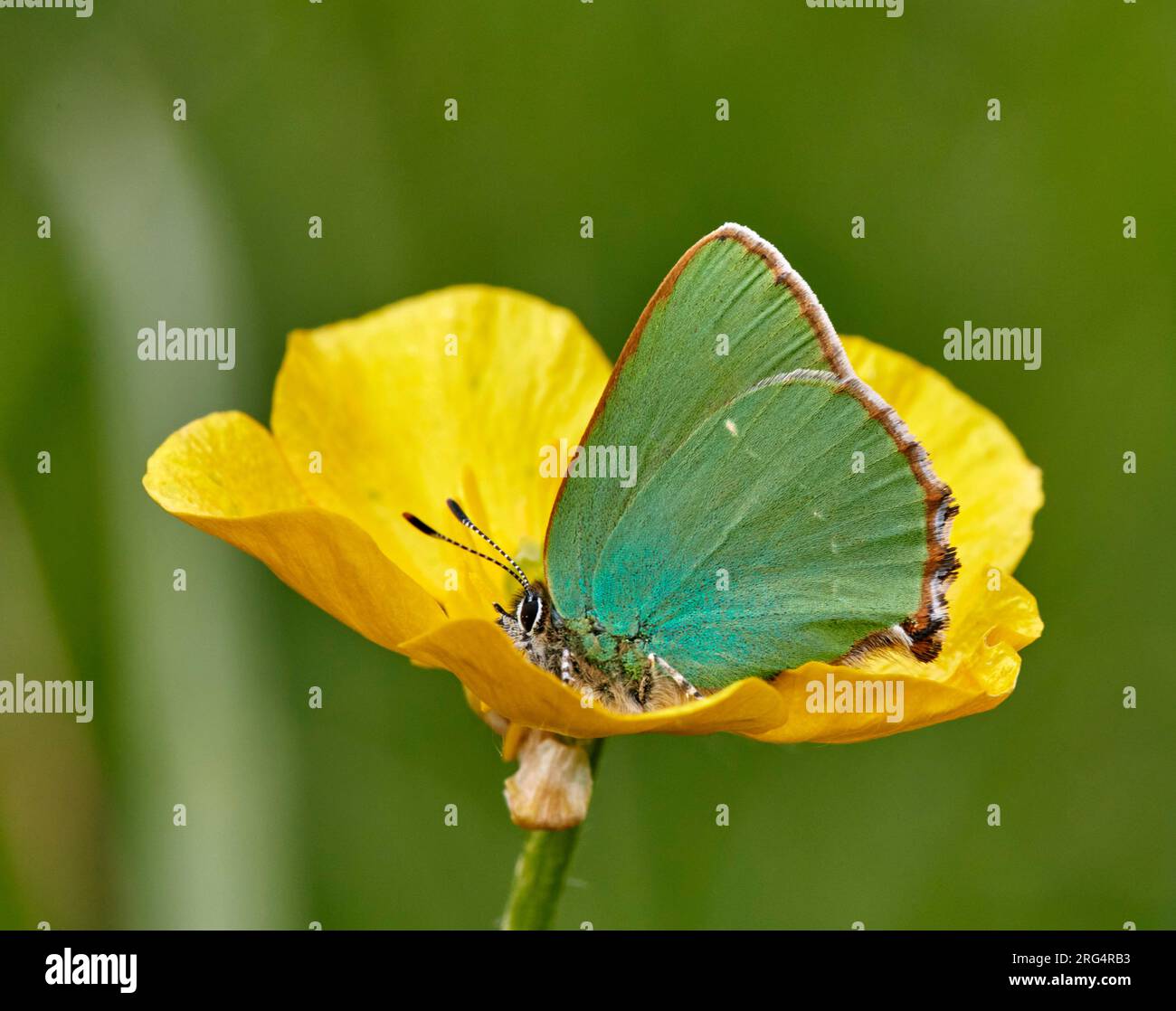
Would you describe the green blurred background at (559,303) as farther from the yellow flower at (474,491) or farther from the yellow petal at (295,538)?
the yellow petal at (295,538)

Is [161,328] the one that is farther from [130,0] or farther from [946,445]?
[946,445]

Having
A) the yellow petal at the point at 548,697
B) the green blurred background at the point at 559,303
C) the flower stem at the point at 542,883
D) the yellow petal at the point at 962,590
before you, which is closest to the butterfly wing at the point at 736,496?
the yellow petal at the point at 962,590

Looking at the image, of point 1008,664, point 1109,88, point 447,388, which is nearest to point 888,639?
point 1008,664

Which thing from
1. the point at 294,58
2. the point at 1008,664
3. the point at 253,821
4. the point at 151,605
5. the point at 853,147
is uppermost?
the point at 294,58

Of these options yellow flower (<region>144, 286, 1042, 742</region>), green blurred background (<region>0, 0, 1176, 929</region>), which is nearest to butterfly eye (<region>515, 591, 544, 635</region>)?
yellow flower (<region>144, 286, 1042, 742</region>)

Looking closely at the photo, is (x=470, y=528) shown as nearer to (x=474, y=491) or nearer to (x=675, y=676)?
(x=474, y=491)

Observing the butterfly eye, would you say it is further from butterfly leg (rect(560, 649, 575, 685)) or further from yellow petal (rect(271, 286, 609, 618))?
yellow petal (rect(271, 286, 609, 618))
